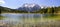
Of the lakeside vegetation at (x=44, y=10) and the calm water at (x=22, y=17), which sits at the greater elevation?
the lakeside vegetation at (x=44, y=10)

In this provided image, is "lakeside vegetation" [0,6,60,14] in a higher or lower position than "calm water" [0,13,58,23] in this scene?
higher

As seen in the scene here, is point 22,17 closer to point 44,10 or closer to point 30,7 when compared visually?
point 30,7

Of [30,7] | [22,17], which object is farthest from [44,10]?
[22,17]

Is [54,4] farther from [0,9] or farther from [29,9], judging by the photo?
[0,9]

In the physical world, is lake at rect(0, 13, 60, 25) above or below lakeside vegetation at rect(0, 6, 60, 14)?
below

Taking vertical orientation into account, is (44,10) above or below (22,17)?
above

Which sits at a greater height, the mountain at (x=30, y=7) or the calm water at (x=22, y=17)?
the mountain at (x=30, y=7)

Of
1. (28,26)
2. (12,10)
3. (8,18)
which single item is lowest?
(28,26)

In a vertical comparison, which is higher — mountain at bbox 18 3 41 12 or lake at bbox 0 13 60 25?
mountain at bbox 18 3 41 12

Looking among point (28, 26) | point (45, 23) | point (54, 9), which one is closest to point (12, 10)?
point (28, 26)

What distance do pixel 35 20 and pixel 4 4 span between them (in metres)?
0.55

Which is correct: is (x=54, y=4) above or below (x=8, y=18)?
above

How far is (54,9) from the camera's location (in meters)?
1.57

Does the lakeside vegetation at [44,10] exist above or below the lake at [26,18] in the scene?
above
